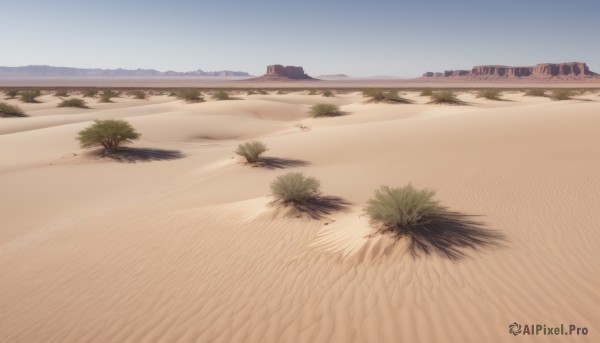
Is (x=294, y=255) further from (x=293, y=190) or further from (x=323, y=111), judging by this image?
(x=323, y=111)

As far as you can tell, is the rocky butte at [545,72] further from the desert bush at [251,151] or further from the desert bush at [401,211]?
the desert bush at [401,211]

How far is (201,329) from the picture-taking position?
13.4ft

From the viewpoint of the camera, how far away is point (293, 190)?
7.57 m

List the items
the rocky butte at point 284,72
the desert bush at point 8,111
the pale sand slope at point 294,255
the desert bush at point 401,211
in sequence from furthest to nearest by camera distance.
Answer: the rocky butte at point 284,72 < the desert bush at point 8,111 < the desert bush at point 401,211 < the pale sand slope at point 294,255

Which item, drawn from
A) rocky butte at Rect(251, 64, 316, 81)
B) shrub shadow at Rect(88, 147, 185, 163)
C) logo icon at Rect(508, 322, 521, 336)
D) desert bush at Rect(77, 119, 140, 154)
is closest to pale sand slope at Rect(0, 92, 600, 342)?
logo icon at Rect(508, 322, 521, 336)

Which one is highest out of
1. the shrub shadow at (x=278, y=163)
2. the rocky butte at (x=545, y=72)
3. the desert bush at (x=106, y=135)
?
the rocky butte at (x=545, y=72)

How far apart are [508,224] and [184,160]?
11.7m

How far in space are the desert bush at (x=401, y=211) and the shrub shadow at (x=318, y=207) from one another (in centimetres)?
133

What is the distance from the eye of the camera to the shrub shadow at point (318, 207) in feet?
23.7

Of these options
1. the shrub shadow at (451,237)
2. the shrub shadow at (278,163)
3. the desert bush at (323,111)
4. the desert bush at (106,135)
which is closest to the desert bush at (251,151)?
the shrub shadow at (278,163)

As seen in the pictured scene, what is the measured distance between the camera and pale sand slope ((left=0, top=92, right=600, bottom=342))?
4090mm

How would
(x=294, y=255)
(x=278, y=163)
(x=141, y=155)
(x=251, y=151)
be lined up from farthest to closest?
(x=141, y=155), (x=278, y=163), (x=251, y=151), (x=294, y=255)

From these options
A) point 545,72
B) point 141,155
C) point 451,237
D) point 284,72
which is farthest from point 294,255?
point 545,72

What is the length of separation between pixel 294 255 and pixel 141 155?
38.0ft
